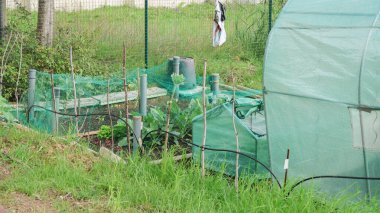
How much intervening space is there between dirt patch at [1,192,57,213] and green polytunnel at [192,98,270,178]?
1633 millimetres

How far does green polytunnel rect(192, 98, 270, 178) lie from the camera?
22.2 ft

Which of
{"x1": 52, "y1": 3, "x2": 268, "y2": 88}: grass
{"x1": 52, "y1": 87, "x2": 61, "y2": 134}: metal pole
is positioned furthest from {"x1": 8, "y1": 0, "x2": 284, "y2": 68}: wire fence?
{"x1": 52, "y1": 87, "x2": 61, "y2": 134}: metal pole

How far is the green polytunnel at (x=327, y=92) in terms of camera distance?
5789 millimetres

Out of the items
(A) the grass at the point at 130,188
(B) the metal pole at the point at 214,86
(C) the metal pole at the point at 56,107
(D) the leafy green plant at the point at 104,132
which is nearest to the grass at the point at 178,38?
(B) the metal pole at the point at 214,86

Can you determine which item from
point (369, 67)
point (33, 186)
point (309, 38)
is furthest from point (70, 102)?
point (369, 67)

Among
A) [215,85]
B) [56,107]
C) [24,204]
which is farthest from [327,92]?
[215,85]

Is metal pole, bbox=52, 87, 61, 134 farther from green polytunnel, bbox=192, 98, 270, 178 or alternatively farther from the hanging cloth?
the hanging cloth

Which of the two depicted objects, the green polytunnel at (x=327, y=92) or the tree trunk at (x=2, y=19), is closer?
the green polytunnel at (x=327, y=92)

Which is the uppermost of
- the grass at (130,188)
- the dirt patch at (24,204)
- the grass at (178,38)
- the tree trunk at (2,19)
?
the tree trunk at (2,19)

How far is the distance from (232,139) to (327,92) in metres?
1.33

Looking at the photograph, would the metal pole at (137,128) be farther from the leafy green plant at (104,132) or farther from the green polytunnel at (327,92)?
the green polytunnel at (327,92)

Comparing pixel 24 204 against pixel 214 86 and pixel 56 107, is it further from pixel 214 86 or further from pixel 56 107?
pixel 214 86

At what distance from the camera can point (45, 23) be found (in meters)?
10.8

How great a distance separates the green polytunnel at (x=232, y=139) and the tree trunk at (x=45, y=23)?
4379 millimetres
